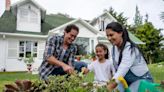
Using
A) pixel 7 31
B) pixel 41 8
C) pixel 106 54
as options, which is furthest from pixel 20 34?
pixel 106 54

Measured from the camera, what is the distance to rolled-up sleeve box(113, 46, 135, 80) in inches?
118

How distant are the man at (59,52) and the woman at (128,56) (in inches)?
26.1

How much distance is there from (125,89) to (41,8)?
86.0ft

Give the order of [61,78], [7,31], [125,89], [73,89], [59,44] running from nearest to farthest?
[73,89] → [61,78] → [125,89] → [59,44] → [7,31]

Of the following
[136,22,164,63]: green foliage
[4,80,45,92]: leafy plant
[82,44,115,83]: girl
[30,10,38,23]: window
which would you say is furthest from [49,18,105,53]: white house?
[4,80,45,92]: leafy plant

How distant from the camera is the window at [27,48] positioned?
2761cm

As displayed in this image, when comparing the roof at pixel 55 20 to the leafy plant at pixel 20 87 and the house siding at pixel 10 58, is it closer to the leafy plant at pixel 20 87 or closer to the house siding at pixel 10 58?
the house siding at pixel 10 58

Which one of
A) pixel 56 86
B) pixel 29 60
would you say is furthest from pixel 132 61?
pixel 29 60

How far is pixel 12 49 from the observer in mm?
26828

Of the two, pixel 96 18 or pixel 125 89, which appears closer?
pixel 125 89

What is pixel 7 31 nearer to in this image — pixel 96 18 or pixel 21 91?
pixel 96 18

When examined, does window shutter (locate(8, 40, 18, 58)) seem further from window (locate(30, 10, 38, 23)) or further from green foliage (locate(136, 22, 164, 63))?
green foliage (locate(136, 22, 164, 63))

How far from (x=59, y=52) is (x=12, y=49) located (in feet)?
76.8

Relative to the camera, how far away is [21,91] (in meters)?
2.22
